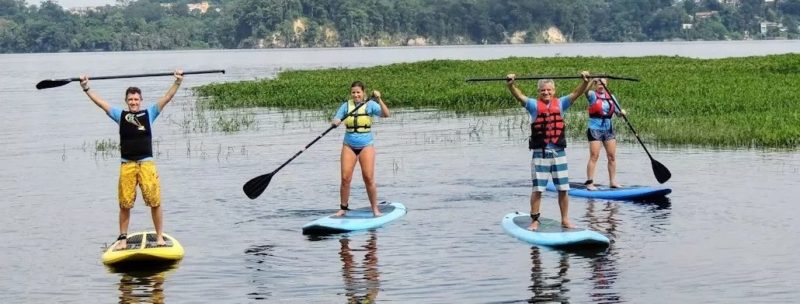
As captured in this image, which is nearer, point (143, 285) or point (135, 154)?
point (143, 285)

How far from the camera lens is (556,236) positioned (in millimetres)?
16344

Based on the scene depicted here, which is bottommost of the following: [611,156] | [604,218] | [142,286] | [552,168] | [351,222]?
[142,286]

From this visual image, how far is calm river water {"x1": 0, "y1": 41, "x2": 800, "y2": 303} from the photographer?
1429cm

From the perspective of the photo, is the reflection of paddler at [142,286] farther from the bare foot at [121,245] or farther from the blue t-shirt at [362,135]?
the blue t-shirt at [362,135]

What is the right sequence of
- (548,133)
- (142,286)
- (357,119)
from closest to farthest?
1. (142,286)
2. (548,133)
3. (357,119)

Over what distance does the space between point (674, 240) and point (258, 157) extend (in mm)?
14786

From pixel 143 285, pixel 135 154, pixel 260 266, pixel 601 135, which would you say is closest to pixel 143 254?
pixel 143 285

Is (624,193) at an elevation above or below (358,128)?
below

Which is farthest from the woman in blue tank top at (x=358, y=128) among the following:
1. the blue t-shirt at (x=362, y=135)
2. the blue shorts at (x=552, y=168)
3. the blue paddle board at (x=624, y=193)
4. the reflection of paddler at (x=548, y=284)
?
the blue paddle board at (x=624, y=193)

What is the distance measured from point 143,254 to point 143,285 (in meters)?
Answer: 0.79

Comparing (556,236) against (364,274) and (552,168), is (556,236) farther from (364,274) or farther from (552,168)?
(364,274)

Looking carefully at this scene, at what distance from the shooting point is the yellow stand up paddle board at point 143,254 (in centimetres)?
1543

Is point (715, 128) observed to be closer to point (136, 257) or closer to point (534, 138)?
point (534, 138)

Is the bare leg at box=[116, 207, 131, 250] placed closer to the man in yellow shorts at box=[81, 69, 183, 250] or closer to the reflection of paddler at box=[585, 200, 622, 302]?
the man in yellow shorts at box=[81, 69, 183, 250]
